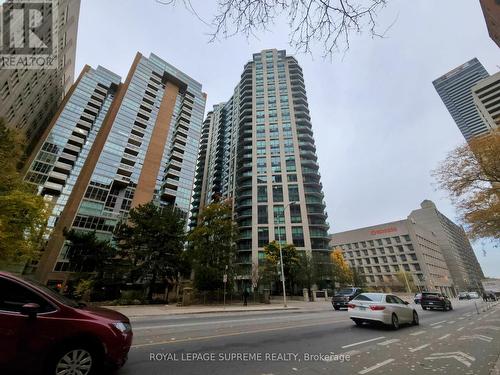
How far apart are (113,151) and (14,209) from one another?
38882mm

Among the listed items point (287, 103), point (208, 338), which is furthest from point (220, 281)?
point (287, 103)

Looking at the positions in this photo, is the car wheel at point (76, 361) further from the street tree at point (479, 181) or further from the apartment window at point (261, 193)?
the apartment window at point (261, 193)

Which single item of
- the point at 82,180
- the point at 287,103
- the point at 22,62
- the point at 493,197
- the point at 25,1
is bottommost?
the point at 493,197

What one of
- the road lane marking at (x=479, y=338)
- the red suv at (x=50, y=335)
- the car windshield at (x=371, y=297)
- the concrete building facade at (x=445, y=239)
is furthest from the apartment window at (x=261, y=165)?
the concrete building facade at (x=445, y=239)

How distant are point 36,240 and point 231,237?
1823 centimetres

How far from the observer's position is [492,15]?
86.3 feet

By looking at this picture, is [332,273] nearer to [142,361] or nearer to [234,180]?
[234,180]

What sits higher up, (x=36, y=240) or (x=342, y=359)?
(x=36, y=240)

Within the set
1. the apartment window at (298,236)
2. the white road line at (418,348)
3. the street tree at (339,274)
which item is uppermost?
the apartment window at (298,236)

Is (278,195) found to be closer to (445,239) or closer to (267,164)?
(267,164)

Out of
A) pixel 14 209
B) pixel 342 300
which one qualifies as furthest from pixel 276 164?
pixel 14 209

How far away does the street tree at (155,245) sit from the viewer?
27312 mm

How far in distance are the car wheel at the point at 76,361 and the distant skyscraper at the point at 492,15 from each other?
37707mm

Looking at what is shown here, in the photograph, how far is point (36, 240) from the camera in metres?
19.5
